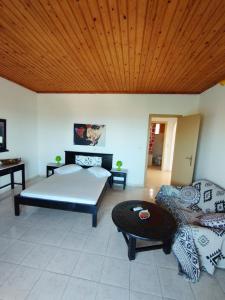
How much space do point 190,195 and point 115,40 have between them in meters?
2.60

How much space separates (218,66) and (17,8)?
2610 mm

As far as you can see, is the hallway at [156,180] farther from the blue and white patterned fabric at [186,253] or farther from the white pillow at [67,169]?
the blue and white patterned fabric at [186,253]

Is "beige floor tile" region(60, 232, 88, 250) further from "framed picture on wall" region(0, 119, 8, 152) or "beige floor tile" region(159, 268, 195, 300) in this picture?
"framed picture on wall" region(0, 119, 8, 152)

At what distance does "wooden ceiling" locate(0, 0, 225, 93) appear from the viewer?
4.54ft

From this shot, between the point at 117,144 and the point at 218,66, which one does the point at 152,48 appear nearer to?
the point at 218,66

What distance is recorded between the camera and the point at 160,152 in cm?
766

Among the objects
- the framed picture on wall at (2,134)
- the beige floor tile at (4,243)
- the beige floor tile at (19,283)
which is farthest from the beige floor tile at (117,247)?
the framed picture on wall at (2,134)

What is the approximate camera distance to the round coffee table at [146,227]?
70.5 inches

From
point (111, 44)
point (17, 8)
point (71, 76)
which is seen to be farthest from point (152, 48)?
point (71, 76)

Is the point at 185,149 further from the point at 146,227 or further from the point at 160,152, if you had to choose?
the point at 160,152

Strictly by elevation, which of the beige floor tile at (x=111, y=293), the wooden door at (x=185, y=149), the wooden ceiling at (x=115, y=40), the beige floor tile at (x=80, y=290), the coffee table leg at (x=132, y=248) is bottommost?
the beige floor tile at (x=111, y=293)

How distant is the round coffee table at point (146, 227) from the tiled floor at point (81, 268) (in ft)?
0.44

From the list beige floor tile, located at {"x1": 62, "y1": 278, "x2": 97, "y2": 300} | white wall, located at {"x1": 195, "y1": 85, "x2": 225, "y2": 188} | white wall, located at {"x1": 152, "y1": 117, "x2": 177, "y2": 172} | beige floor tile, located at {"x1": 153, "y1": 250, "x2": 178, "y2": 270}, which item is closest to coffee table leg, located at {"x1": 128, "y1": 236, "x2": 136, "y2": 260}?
beige floor tile, located at {"x1": 153, "y1": 250, "x2": 178, "y2": 270}

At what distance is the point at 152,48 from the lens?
2.00 meters
